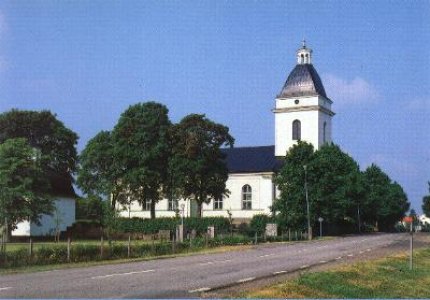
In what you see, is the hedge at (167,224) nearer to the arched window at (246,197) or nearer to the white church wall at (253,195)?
the white church wall at (253,195)

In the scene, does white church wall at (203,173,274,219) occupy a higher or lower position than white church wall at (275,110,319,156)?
lower

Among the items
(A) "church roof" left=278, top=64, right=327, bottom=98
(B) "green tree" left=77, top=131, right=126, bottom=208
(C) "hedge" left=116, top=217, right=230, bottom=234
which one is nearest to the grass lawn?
(C) "hedge" left=116, top=217, right=230, bottom=234

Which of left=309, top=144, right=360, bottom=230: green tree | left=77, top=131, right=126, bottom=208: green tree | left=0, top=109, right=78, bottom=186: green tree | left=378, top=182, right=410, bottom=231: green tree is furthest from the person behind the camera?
left=378, top=182, right=410, bottom=231: green tree

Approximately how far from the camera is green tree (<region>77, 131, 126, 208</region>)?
2682 inches

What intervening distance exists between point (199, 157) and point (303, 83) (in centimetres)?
2324

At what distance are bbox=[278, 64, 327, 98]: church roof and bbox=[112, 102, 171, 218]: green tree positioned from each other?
20.9 m

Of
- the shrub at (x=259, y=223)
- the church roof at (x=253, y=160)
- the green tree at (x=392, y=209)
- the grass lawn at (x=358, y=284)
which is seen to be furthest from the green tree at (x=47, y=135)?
the grass lawn at (x=358, y=284)

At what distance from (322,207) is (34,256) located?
39.7 meters

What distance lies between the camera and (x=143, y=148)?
212ft

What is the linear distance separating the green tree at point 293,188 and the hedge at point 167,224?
204 inches

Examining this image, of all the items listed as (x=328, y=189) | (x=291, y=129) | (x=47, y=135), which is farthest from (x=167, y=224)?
(x=291, y=129)

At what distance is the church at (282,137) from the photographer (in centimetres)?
8056

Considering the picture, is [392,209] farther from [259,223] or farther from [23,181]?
[23,181]

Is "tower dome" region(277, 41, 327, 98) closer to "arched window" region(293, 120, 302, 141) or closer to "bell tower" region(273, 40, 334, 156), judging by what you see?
"bell tower" region(273, 40, 334, 156)
